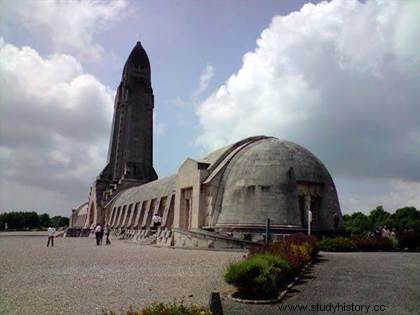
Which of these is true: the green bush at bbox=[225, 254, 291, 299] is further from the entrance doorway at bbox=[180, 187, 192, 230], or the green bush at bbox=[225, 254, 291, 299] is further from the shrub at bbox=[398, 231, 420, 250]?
the entrance doorway at bbox=[180, 187, 192, 230]

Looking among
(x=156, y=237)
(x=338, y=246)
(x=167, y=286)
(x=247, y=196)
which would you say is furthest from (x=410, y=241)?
(x=167, y=286)

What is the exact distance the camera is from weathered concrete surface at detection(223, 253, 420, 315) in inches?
340

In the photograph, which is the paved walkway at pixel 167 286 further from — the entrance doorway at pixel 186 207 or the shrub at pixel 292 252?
the entrance doorway at pixel 186 207

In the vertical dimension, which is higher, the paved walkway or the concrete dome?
the concrete dome

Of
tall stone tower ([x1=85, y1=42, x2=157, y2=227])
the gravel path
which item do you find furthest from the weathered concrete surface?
tall stone tower ([x1=85, y1=42, x2=157, y2=227])

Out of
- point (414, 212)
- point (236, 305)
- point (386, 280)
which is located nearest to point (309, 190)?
point (386, 280)

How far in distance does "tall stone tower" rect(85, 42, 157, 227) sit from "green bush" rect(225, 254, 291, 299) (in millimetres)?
58763

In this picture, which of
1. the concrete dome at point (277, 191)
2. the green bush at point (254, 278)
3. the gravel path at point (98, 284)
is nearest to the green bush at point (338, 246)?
the concrete dome at point (277, 191)

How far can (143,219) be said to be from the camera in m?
48.3

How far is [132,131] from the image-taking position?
69125 millimetres

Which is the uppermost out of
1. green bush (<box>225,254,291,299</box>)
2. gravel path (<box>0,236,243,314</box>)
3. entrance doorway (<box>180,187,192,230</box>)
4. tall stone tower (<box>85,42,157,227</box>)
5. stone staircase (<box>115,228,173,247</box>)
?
tall stone tower (<box>85,42,157,227</box>)

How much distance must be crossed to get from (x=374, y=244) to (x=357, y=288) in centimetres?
1312

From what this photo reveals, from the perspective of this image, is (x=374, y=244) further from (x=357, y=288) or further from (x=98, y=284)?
(x=98, y=284)

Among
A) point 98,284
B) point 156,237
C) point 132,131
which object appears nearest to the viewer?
point 98,284
